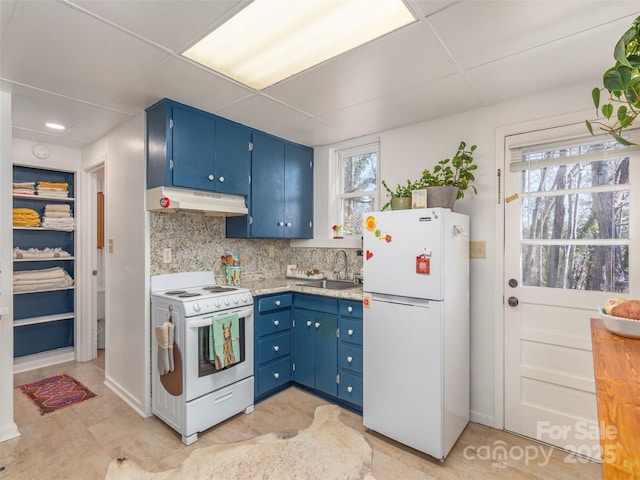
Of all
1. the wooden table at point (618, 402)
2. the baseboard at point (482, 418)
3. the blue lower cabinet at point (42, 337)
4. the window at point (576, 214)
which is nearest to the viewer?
the wooden table at point (618, 402)

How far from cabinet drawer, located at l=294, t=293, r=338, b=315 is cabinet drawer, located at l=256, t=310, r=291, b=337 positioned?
0.49ft

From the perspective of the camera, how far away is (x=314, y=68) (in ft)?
6.70

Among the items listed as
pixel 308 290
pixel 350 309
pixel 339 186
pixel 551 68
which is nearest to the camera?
pixel 551 68

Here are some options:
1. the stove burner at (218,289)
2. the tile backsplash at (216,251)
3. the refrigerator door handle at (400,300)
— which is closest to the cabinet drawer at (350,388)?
the refrigerator door handle at (400,300)

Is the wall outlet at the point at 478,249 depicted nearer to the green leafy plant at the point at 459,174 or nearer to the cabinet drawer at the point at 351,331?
the green leafy plant at the point at 459,174

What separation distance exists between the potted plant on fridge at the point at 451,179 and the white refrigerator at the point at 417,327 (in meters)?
0.16

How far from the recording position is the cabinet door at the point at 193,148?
2551mm

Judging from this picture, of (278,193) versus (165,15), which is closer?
(165,15)

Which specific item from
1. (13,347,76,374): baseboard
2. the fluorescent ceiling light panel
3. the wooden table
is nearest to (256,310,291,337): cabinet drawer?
the fluorescent ceiling light panel

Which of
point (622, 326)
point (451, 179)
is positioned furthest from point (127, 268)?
point (622, 326)

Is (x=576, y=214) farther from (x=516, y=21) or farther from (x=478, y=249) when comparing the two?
(x=516, y=21)

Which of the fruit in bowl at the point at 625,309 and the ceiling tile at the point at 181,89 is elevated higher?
the ceiling tile at the point at 181,89

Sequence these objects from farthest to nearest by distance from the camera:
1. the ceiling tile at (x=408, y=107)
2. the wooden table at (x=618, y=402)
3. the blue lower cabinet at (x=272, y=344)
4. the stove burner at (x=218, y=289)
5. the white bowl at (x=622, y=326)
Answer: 1. the blue lower cabinet at (x=272, y=344)
2. the stove burner at (x=218, y=289)
3. the ceiling tile at (x=408, y=107)
4. the white bowl at (x=622, y=326)
5. the wooden table at (x=618, y=402)

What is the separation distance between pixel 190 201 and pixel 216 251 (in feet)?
2.52
